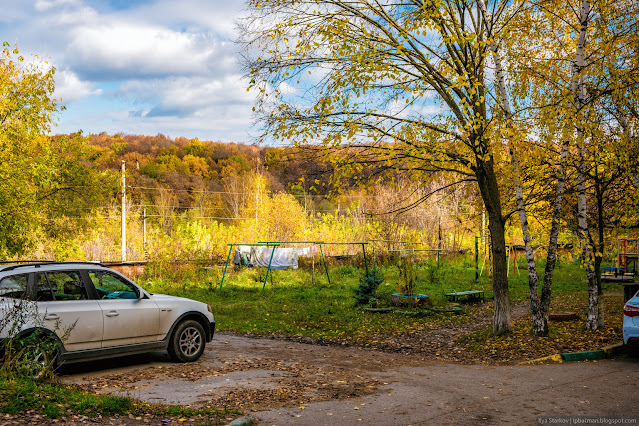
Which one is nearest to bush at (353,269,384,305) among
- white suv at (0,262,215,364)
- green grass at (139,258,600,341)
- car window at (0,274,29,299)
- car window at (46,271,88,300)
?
green grass at (139,258,600,341)

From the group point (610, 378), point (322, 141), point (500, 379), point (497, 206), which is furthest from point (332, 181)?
point (610, 378)

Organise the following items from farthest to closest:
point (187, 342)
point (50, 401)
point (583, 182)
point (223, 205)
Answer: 1. point (223, 205)
2. point (583, 182)
3. point (187, 342)
4. point (50, 401)

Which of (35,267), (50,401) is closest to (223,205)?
(35,267)

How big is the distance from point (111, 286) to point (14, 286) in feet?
5.01

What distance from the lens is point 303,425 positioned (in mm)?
6133

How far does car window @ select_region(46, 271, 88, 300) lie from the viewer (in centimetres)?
838

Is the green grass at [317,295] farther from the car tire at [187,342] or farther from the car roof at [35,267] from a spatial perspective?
the car roof at [35,267]

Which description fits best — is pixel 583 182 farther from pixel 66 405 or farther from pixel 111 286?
pixel 66 405

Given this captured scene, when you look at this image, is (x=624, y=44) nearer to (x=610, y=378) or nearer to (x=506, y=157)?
(x=506, y=157)

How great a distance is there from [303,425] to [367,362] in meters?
4.43

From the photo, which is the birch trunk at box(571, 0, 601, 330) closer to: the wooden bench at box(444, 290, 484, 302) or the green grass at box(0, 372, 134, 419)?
the wooden bench at box(444, 290, 484, 302)

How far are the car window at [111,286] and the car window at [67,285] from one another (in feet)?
0.78

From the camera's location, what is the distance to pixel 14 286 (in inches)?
315

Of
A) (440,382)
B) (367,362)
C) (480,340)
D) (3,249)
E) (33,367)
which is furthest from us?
(3,249)
